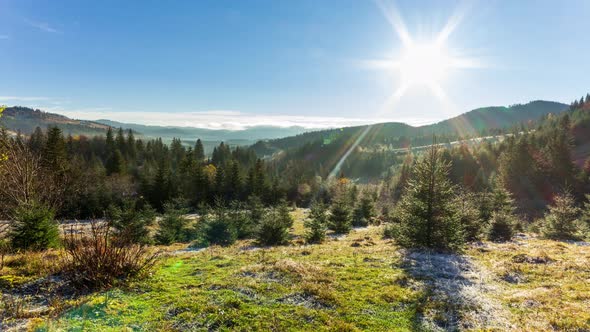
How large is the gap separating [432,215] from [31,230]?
76.1 feet

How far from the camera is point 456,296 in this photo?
32.3 feet

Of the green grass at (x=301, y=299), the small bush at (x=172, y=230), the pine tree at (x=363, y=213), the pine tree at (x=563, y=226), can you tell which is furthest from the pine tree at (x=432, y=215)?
the pine tree at (x=363, y=213)

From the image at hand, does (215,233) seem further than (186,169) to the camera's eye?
No

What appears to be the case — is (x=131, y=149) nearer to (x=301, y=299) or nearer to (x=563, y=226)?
(x=301, y=299)

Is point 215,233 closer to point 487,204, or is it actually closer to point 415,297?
point 415,297

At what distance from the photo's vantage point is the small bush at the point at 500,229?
23984 millimetres

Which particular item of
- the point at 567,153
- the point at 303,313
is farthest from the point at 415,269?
the point at 567,153

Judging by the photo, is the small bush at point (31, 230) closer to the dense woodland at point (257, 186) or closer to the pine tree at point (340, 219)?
the dense woodland at point (257, 186)

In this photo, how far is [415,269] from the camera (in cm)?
1296

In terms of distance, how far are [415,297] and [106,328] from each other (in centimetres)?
936

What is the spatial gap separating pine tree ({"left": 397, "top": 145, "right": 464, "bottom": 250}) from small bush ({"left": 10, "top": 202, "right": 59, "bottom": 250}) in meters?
21.2

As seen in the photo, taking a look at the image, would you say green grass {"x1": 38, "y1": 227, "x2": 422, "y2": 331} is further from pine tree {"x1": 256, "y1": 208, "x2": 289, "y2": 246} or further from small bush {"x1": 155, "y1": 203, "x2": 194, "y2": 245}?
small bush {"x1": 155, "y1": 203, "x2": 194, "y2": 245}

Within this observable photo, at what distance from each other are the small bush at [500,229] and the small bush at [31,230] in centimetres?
3206

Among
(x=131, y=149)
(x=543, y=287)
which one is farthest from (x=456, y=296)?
(x=131, y=149)
